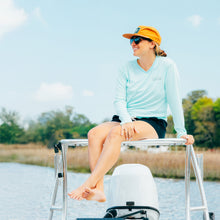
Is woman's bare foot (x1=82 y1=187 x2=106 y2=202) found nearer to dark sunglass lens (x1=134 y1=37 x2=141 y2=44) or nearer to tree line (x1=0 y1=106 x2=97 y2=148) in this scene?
dark sunglass lens (x1=134 y1=37 x2=141 y2=44)

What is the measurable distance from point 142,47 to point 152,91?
1.02 ft

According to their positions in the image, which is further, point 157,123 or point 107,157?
point 157,123

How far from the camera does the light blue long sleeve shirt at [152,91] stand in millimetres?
2637

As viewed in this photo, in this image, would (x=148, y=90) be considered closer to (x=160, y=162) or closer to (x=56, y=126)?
(x=160, y=162)

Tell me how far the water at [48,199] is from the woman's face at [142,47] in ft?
21.6

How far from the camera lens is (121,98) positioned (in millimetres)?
2625

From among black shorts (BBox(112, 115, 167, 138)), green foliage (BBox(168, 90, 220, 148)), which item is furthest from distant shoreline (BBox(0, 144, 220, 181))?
black shorts (BBox(112, 115, 167, 138))

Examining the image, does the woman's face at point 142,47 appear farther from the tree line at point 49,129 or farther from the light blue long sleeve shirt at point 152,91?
the tree line at point 49,129

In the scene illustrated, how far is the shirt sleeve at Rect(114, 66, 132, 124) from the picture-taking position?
8.26ft

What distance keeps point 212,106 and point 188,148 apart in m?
24.4

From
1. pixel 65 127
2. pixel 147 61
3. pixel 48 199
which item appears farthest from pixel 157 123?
pixel 65 127

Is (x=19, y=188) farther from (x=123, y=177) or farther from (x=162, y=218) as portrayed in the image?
(x=123, y=177)

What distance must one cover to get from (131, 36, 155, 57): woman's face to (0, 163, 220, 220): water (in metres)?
6.57

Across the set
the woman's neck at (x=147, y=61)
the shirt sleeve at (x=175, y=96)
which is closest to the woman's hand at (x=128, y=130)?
the shirt sleeve at (x=175, y=96)
